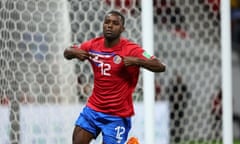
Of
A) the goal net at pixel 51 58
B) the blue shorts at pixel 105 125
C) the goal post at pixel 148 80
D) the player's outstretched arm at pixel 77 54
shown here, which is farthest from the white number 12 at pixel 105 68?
the goal net at pixel 51 58

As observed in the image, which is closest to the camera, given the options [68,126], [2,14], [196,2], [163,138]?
[2,14]

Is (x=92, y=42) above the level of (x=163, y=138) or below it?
above

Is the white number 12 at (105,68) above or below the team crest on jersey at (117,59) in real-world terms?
below

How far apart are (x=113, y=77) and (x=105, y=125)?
45 centimetres

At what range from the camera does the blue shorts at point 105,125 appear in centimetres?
706

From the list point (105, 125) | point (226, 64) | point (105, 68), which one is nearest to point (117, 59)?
point (105, 68)

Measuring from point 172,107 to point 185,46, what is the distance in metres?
0.98

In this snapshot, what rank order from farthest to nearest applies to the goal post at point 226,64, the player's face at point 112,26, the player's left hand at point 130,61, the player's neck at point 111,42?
the goal post at point 226,64
the player's neck at point 111,42
the player's face at point 112,26
the player's left hand at point 130,61

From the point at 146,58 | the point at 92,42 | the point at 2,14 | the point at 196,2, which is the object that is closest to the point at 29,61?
the point at 2,14

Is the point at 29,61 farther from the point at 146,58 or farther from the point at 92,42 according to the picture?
the point at 146,58

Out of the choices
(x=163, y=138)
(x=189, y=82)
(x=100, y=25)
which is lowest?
(x=163, y=138)

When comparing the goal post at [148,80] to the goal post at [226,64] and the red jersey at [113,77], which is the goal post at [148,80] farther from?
the red jersey at [113,77]

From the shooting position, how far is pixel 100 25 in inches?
347

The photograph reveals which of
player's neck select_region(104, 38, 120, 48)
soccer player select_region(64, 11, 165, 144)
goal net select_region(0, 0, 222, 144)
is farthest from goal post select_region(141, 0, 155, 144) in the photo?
player's neck select_region(104, 38, 120, 48)
